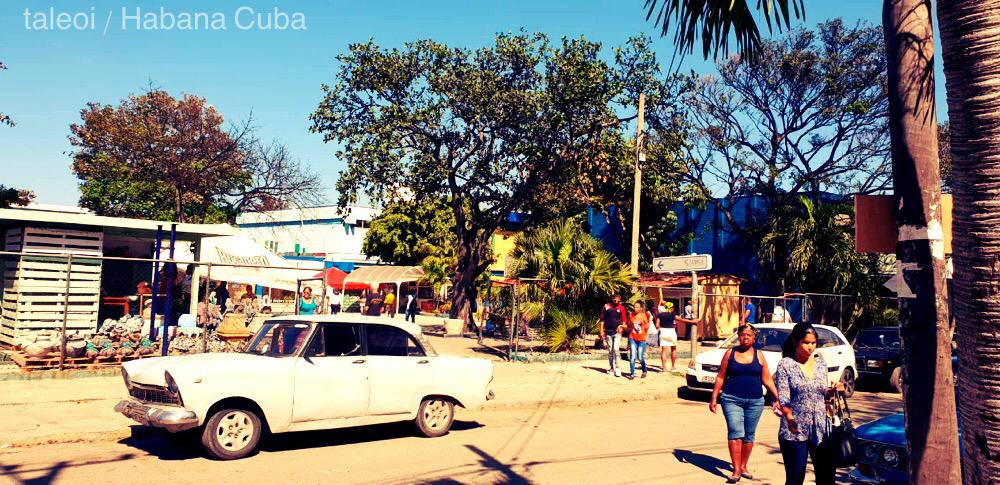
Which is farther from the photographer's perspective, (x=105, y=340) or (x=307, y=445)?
(x=105, y=340)

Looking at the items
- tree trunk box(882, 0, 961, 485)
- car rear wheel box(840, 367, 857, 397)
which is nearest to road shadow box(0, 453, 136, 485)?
tree trunk box(882, 0, 961, 485)

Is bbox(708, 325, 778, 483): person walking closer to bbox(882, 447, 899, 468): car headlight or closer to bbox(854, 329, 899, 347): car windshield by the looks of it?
bbox(882, 447, 899, 468): car headlight

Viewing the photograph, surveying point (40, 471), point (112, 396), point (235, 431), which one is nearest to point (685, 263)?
point (235, 431)

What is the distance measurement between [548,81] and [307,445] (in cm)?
2222

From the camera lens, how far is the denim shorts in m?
8.00

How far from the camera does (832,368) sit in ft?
50.5

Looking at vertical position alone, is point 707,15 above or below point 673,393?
above

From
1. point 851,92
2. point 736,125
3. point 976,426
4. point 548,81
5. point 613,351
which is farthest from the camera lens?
point 736,125

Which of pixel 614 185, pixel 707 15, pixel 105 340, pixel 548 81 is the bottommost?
pixel 105 340

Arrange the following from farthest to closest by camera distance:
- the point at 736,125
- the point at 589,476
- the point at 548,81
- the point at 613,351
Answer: the point at 736,125
the point at 548,81
the point at 613,351
the point at 589,476

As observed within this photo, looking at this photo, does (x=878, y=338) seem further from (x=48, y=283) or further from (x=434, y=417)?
(x=48, y=283)

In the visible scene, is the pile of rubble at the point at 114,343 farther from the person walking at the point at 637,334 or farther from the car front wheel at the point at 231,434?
the person walking at the point at 637,334

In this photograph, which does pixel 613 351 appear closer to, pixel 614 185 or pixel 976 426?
pixel 976 426

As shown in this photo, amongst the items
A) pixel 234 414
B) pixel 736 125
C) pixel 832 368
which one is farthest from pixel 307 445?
pixel 736 125
